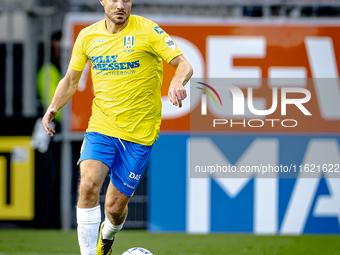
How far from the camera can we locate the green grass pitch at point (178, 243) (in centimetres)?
550

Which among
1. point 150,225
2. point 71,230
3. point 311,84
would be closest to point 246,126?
point 311,84

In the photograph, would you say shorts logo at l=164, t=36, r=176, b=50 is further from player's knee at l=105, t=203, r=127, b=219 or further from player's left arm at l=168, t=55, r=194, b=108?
player's knee at l=105, t=203, r=127, b=219

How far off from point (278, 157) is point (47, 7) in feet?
12.3

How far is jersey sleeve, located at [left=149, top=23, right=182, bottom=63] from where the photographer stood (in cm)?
357

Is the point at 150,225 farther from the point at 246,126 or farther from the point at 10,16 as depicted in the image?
the point at 10,16

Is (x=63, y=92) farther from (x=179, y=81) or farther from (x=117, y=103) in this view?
(x=179, y=81)

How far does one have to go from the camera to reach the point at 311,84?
22.3 feet

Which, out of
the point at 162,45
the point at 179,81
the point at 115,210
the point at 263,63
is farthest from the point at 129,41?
the point at 263,63

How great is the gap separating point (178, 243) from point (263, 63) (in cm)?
261

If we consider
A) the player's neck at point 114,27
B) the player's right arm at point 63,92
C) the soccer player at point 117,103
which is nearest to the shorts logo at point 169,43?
the soccer player at point 117,103

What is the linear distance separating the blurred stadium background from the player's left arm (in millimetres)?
3248

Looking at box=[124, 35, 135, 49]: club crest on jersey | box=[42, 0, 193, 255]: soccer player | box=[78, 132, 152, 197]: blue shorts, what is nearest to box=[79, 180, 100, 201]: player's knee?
box=[42, 0, 193, 255]: soccer player

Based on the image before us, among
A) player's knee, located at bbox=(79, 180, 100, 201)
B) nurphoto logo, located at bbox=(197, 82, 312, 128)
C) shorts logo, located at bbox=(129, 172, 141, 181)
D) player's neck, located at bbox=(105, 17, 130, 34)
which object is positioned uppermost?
player's neck, located at bbox=(105, 17, 130, 34)

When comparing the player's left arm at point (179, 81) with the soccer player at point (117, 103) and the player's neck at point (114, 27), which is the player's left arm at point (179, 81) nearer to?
the soccer player at point (117, 103)
